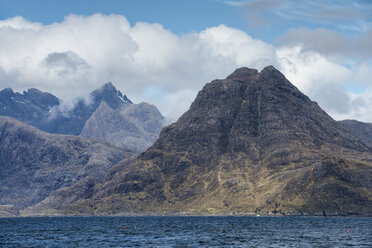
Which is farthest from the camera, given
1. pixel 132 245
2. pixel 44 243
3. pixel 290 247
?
pixel 44 243

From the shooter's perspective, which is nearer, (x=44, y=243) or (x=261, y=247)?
(x=261, y=247)

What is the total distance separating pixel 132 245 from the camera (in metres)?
145

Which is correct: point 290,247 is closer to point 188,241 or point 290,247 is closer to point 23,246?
point 188,241

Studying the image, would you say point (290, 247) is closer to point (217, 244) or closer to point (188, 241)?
point (217, 244)

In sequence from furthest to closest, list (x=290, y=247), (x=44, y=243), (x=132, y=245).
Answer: (x=44, y=243), (x=132, y=245), (x=290, y=247)

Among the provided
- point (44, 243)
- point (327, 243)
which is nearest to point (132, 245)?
point (44, 243)

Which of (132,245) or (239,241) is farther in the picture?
(239,241)

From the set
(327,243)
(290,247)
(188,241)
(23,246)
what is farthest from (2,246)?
(327,243)

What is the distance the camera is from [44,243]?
511 ft

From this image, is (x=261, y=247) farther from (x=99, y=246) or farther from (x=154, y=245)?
(x=99, y=246)

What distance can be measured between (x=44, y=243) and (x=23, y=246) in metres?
10.2

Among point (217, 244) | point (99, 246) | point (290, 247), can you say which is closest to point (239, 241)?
point (217, 244)

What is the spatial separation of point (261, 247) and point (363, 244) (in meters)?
32.5

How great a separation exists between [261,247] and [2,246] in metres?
79.0
